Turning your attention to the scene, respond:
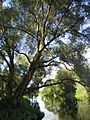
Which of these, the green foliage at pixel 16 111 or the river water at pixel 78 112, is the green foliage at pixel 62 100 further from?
the green foliage at pixel 16 111

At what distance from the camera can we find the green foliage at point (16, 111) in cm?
2250

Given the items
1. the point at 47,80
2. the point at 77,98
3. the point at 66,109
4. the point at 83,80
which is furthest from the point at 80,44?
the point at 77,98

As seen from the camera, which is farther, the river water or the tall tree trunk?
the river water

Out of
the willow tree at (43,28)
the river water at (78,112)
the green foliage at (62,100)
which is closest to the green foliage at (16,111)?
the willow tree at (43,28)

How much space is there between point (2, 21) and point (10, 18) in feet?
2.15

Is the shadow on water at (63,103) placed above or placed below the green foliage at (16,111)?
above

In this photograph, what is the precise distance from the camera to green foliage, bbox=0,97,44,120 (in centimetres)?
2250

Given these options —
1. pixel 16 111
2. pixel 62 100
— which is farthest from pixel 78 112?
pixel 16 111

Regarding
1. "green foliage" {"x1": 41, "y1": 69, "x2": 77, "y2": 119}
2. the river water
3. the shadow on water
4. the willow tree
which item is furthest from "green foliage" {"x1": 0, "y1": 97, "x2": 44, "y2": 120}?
the shadow on water

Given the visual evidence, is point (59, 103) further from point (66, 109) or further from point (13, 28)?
point (13, 28)

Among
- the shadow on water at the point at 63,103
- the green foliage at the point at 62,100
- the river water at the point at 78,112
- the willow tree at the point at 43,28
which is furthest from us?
the shadow on water at the point at 63,103

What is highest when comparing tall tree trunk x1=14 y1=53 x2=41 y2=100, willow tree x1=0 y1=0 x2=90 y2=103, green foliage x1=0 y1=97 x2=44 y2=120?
willow tree x1=0 y1=0 x2=90 y2=103

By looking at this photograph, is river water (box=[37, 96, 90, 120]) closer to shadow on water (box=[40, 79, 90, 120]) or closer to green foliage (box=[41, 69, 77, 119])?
shadow on water (box=[40, 79, 90, 120])

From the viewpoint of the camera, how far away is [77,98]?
44344mm
